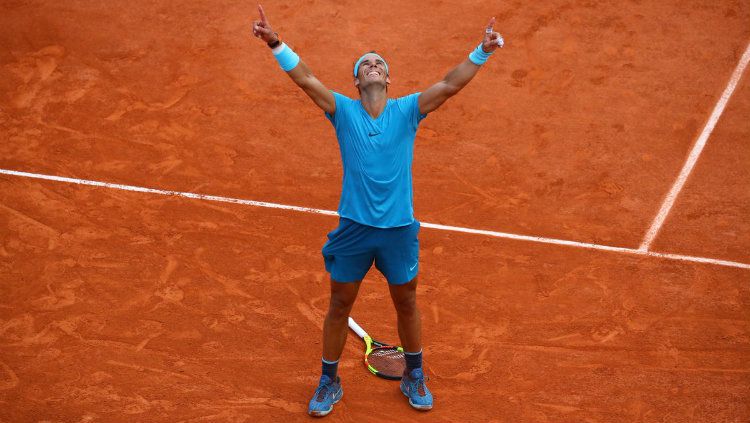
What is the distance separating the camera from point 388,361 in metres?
7.83

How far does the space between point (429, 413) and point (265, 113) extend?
4.83 metres

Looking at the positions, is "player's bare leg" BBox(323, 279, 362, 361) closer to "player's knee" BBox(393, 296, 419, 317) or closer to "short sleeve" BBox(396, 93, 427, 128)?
"player's knee" BBox(393, 296, 419, 317)

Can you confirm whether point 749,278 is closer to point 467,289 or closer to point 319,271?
point 467,289

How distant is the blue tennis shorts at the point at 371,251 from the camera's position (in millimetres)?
6695

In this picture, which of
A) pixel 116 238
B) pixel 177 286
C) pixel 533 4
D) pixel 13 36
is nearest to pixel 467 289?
pixel 177 286

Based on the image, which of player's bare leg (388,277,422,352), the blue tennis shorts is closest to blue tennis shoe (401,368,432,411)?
player's bare leg (388,277,422,352)

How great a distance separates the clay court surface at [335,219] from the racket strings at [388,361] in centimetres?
12

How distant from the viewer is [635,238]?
945cm

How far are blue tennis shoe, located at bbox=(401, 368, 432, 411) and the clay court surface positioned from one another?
100 mm

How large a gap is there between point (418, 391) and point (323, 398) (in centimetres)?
69

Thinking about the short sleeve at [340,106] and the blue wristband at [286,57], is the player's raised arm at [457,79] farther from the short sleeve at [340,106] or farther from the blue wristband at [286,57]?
the blue wristband at [286,57]

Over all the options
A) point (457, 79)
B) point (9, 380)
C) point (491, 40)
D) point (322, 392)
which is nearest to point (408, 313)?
point (322, 392)

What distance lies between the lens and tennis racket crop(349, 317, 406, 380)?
7.69 meters

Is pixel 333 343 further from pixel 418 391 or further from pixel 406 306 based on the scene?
pixel 418 391
